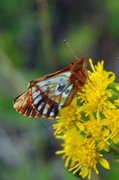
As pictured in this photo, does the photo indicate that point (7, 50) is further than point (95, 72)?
Yes

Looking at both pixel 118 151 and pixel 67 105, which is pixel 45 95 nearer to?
pixel 67 105

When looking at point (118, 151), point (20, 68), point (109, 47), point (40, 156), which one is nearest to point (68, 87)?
point (118, 151)

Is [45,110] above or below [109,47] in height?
below

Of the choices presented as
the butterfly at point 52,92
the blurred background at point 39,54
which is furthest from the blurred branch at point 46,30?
the butterfly at point 52,92

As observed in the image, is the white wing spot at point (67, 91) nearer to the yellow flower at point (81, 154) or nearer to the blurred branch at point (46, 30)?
the yellow flower at point (81, 154)

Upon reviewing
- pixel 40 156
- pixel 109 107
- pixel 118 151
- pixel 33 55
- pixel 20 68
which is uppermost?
pixel 33 55

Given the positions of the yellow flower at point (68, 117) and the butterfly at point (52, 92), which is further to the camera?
the yellow flower at point (68, 117)

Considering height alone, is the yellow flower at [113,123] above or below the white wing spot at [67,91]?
below
